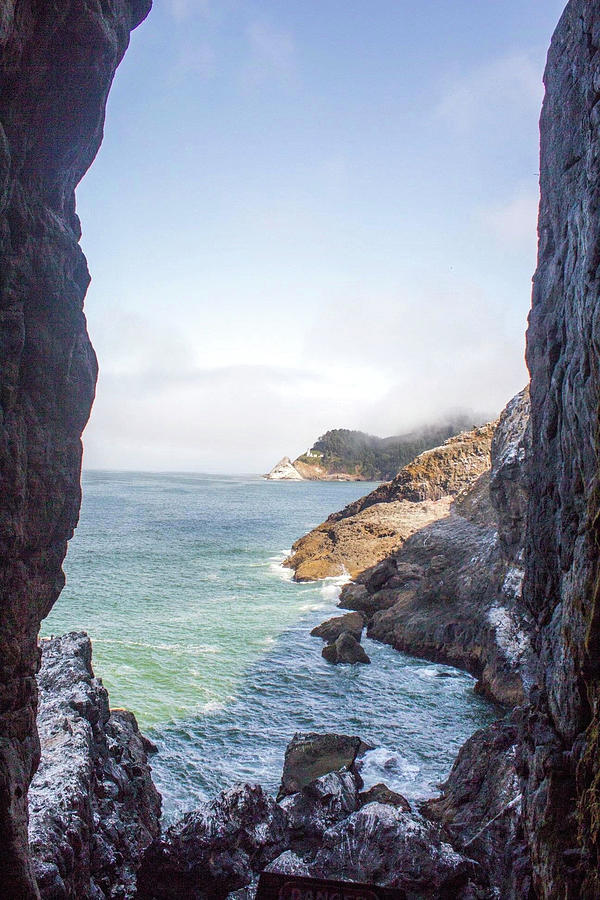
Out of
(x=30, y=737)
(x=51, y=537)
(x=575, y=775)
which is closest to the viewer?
(x=575, y=775)

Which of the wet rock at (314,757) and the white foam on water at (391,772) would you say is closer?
the wet rock at (314,757)

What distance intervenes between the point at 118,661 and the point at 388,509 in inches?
1376

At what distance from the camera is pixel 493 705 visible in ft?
79.6

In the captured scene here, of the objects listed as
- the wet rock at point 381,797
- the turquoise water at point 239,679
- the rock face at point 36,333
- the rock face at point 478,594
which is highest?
the rock face at point 36,333

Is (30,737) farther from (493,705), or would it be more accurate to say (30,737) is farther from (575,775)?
(493,705)

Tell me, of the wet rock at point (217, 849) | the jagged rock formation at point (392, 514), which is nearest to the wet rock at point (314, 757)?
the wet rock at point (217, 849)

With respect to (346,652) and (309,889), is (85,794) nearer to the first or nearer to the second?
(309,889)

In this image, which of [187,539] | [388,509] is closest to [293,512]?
[187,539]

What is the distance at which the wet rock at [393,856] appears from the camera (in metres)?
11.9

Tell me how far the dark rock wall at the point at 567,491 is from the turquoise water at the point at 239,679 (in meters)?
9.39

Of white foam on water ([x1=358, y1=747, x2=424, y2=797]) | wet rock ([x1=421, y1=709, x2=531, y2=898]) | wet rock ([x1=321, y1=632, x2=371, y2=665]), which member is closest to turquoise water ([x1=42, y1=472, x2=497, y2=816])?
white foam on water ([x1=358, y1=747, x2=424, y2=797])

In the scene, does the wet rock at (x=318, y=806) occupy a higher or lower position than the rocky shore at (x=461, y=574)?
lower

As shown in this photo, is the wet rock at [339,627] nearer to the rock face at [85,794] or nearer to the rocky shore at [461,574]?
the rocky shore at [461,574]

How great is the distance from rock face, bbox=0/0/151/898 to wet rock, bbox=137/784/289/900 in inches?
175
